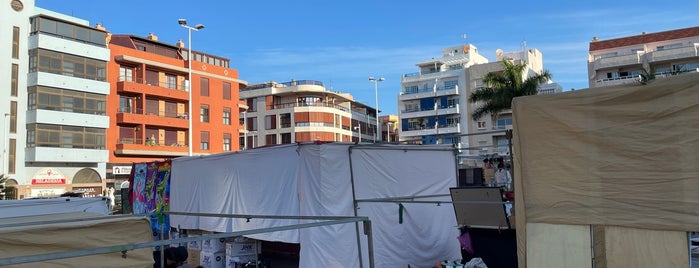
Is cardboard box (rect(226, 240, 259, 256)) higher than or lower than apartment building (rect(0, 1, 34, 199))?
lower

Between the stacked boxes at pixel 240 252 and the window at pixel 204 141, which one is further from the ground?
the window at pixel 204 141

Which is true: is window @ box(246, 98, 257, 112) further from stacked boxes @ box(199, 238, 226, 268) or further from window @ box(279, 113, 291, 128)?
stacked boxes @ box(199, 238, 226, 268)

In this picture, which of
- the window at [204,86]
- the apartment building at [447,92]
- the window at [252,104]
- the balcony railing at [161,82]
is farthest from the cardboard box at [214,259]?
the window at [252,104]

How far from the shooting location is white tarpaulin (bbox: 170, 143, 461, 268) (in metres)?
9.03

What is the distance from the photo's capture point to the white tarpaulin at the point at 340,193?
9.03 metres

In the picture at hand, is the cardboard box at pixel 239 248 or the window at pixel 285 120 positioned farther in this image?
the window at pixel 285 120

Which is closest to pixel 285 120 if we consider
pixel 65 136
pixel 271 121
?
pixel 271 121

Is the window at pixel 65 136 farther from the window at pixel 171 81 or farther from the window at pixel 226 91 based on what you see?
the window at pixel 226 91

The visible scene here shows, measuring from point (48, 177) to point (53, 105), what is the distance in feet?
18.2

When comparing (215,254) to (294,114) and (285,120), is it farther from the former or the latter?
(285,120)

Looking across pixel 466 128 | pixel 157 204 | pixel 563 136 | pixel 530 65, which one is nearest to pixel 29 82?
pixel 157 204

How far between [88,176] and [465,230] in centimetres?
4047

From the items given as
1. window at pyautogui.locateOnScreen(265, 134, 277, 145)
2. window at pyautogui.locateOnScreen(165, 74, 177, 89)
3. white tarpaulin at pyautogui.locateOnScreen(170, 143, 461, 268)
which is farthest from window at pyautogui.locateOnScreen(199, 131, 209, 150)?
white tarpaulin at pyautogui.locateOnScreen(170, 143, 461, 268)

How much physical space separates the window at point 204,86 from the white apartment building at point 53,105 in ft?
31.1
